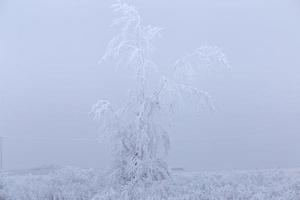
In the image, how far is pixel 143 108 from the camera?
29.0 ft

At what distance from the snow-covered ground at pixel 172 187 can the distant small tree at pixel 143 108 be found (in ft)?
1.08

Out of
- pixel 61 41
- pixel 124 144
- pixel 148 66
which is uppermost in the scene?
pixel 61 41

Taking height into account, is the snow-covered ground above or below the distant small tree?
below

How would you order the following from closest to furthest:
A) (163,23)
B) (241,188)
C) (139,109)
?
(241,188) < (139,109) < (163,23)

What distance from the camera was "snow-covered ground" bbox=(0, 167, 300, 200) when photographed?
792 centimetres

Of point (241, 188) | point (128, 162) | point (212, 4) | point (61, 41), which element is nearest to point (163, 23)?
point (212, 4)

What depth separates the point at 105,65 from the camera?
11812mm

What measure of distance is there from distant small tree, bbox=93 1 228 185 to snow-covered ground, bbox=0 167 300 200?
328 mm

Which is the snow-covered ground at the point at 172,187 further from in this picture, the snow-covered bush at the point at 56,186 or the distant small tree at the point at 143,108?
the distant small tree at the point at 143,108

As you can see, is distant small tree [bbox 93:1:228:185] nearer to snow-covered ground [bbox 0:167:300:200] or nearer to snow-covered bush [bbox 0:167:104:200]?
snow-covered ground [bbox 0:167:300:200]

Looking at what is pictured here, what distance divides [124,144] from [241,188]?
1768 millimetres

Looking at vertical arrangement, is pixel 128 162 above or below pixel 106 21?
below

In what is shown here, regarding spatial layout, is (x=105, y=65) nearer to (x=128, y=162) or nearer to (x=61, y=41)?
(x=61, y=41)

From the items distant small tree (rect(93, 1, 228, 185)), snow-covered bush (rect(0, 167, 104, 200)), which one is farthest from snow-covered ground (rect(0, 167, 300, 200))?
distant small tree (rect(93, 1, 228, 185))
